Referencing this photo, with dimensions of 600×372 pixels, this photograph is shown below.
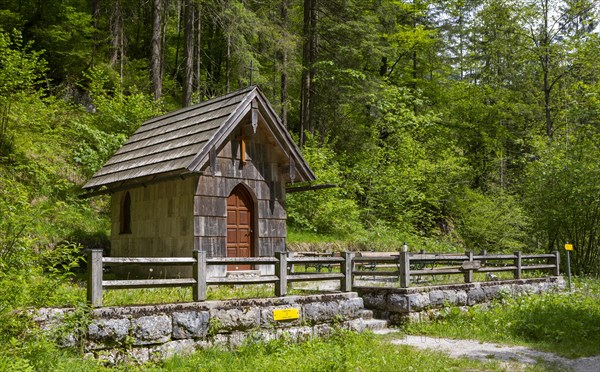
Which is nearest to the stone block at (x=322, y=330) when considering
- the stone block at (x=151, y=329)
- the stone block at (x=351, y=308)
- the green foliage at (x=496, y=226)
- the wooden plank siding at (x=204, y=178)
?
the stone block at (x=351, y=308)

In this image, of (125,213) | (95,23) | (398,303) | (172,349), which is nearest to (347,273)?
(398,303)

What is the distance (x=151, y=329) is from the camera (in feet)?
31.3

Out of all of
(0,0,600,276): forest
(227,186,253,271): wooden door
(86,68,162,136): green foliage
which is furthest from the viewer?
(86,68,162,136): green foliage

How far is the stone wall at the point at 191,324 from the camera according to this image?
8.98 m

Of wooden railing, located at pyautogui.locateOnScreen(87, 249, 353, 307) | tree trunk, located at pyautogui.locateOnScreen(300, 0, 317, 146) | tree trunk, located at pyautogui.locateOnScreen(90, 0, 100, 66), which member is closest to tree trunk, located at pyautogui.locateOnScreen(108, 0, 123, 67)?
tree trunk, located at pyautogui.locateOnScreen(90, 0, 100, 66)

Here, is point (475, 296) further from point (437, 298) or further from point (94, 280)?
Answer: point (94, 280)

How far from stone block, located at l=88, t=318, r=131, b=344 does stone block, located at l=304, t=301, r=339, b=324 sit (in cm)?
406

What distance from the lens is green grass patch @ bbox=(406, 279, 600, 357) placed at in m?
12.2

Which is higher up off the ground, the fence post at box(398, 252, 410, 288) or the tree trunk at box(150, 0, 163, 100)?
the tree trunk at box(150, 0, 163, 100)

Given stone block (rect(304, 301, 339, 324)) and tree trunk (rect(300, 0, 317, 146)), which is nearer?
stone block (rect(304, 301, 339, 324))

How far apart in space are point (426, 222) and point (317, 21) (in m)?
13.4

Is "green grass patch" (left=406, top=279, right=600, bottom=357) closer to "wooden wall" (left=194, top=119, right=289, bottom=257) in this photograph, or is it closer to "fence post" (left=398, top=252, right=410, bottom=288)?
"fence post" (left=398, top=252, right=410, bottom=288)

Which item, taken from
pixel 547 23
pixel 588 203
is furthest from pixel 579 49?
pixel 588 203

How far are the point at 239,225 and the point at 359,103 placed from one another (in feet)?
59.4
